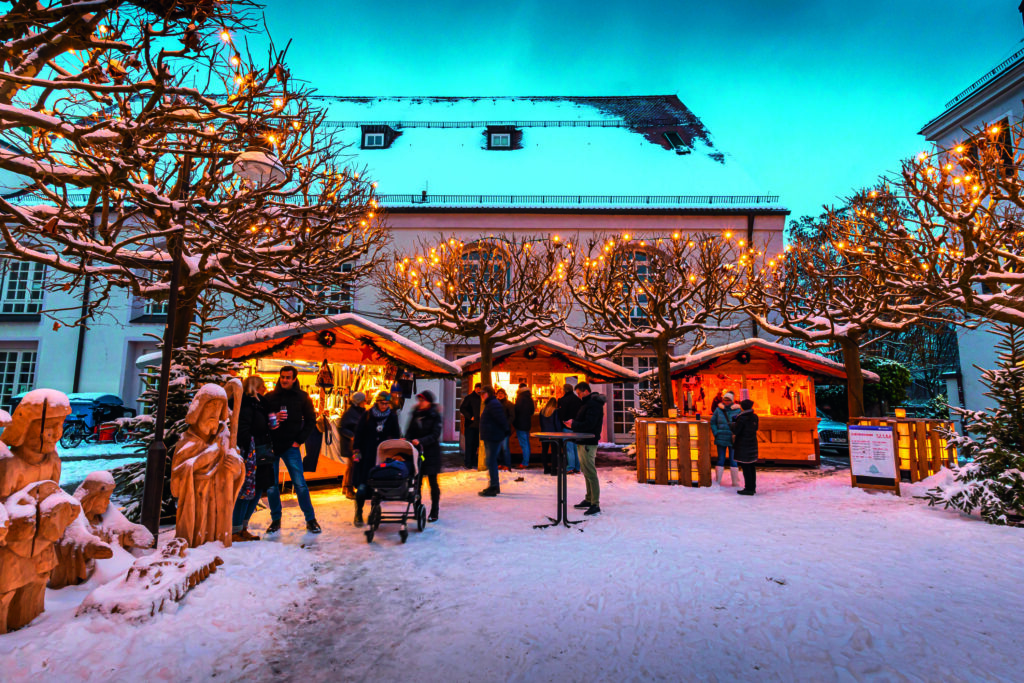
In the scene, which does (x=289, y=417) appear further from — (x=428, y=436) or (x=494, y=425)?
(x=494, y=425)

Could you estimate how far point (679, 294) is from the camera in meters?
14.5

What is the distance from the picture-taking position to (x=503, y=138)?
25734 mm

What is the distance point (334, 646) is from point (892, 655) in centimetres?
366

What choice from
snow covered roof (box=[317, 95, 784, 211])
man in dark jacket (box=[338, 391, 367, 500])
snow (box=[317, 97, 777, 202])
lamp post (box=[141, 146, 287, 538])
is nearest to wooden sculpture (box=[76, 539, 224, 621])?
A: lamp post (box=[141, 146, 287, 538])

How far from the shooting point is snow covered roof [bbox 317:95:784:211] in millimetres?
22297

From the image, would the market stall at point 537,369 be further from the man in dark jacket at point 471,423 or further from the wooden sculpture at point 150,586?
the wooden sculpture at point 150,586

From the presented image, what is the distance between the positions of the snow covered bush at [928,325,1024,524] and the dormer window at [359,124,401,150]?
23.7 metres

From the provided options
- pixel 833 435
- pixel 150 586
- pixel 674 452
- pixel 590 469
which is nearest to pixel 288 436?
pixel 150 586

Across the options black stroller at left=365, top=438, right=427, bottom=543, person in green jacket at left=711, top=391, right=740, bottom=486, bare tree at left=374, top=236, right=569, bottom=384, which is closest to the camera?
black stroller at left=365, top=438, right=427, bottom=543

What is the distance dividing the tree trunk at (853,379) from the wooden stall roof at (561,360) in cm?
548

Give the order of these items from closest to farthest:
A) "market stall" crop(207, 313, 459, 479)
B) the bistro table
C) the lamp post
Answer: the lamp post, the bistro table, "market stall" crop(207, 313, 459, 479)

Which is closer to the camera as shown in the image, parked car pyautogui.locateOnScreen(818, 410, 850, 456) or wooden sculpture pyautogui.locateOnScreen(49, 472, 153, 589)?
wooden sculpture pyautogui.locateOnScreen(49, 472, 153, 589)

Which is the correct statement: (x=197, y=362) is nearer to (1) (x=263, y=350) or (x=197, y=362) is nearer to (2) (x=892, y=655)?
(1) (x=263, y=350)

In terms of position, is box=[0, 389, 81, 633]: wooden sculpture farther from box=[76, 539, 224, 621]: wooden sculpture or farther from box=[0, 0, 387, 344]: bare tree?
box=[0, 0, 387, 344]: bare tree
